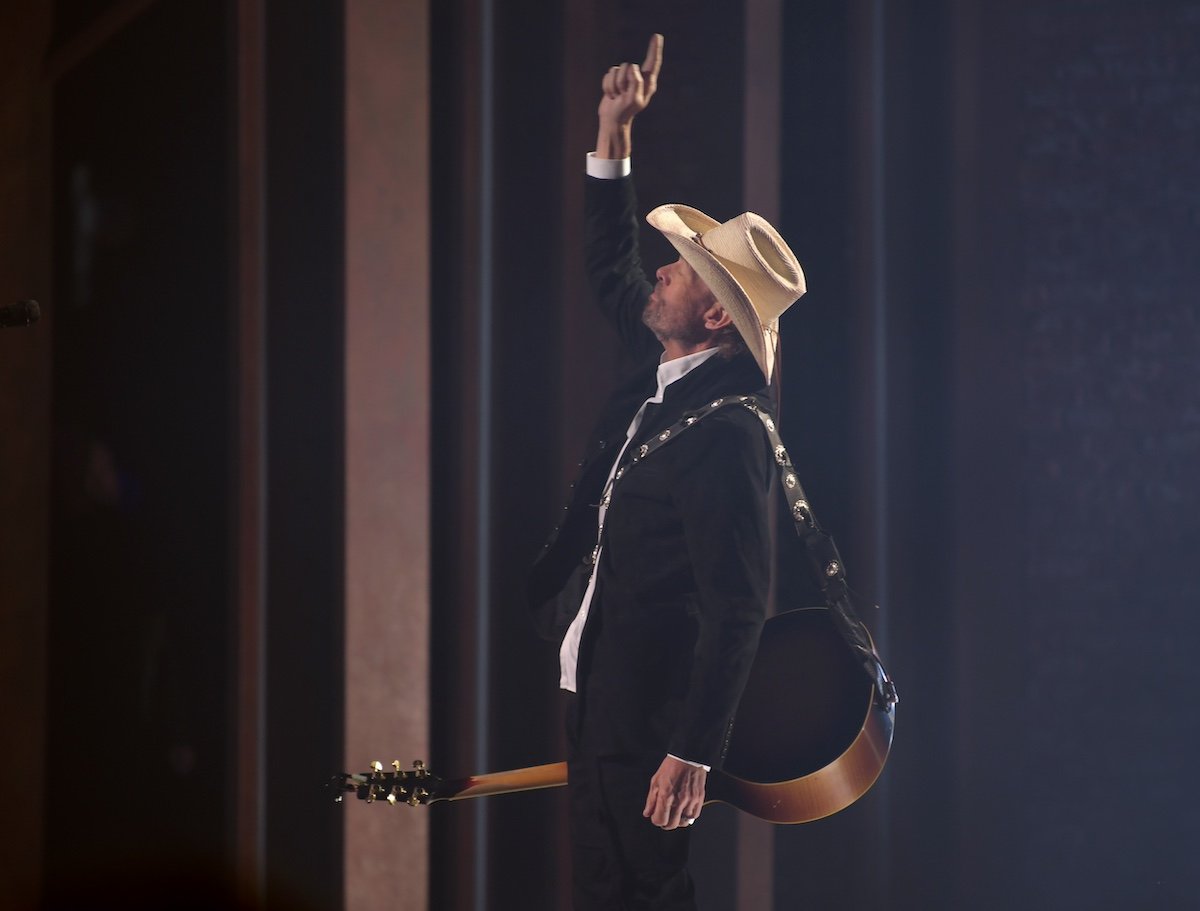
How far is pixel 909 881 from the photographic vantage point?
6.80 feet

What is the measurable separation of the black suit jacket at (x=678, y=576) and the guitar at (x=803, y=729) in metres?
0.16

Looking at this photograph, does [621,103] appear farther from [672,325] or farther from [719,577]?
[719,577]

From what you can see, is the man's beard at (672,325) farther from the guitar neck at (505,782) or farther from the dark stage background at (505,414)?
the guitar neck at (505,782)

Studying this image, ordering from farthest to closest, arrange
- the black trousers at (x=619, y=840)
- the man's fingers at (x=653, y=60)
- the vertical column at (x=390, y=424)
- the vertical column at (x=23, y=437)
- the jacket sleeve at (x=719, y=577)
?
the vertical column at (x=23, y=437), the vertical column at (x=390, y=424), the man's fingers at (x=653, y=60), the black trousers at (x=619, y=840), the jacket sleeve at (x=719, y=577)

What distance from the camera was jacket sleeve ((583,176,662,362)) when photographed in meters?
2.03

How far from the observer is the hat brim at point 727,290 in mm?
1834

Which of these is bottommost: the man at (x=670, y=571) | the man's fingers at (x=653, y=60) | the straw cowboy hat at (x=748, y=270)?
the man at (x=670, y=571)

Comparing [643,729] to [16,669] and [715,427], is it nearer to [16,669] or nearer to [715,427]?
[715,427]

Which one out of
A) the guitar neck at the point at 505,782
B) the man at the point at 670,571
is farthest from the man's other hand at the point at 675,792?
the guitar neck at the point at 505,782

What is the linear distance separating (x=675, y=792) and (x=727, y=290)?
0.83 metres

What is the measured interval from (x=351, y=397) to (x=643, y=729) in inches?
35.9

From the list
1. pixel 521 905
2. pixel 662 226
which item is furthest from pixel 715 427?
pixel 521 905

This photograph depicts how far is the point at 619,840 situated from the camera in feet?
6.02

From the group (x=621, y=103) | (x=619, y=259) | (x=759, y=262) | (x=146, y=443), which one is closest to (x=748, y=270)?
(x=759, y=262)
